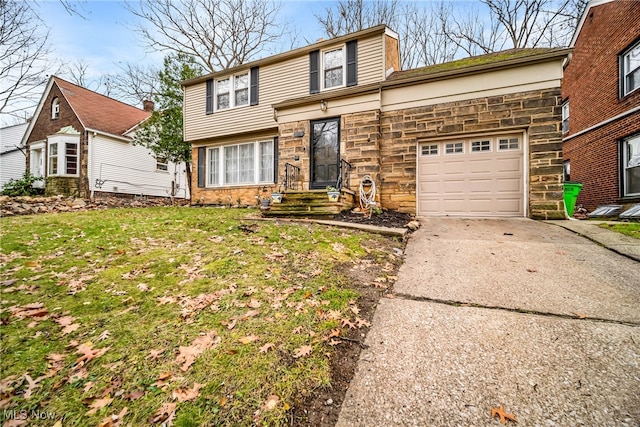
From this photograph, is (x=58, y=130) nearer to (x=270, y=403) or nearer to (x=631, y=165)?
(x=270, y=403)

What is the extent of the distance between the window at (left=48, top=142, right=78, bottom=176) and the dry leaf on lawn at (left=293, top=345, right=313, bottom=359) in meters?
17.3

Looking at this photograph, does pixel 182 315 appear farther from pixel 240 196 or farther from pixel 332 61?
pixel 332 61

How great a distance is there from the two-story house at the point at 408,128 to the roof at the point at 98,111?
8.93 m

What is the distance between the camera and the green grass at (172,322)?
1.61m

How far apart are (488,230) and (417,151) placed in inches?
118

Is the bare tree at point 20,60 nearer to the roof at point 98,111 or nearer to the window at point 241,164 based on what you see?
the roof at point 98,111

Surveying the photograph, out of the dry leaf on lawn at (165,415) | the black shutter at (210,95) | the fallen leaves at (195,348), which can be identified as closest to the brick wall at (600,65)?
the fallen leaves at (195,348)

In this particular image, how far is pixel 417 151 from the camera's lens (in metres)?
7.51

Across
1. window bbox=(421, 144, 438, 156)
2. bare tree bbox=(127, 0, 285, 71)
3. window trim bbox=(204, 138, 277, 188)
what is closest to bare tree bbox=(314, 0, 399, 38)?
bare tree bbox=(127, 0, 285, 71)

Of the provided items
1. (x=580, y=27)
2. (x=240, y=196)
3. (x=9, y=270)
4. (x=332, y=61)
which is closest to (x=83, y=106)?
Answer: (x=240, y=196)

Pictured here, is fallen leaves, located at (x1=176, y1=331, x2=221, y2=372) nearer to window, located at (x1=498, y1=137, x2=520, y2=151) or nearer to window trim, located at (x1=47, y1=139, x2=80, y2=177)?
window, located at (x1=498, y1=137, x2=520, y2=151)

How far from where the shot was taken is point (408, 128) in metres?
7.51

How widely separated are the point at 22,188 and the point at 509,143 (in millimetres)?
20997

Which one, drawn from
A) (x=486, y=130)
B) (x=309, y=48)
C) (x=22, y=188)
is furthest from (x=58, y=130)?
(x=486, y=130)
